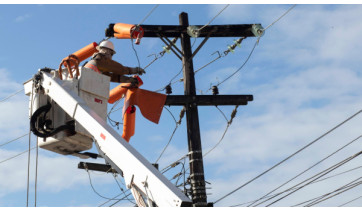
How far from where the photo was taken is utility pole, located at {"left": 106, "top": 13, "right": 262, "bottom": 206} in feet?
42.6

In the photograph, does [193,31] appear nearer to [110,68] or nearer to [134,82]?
[134,82]

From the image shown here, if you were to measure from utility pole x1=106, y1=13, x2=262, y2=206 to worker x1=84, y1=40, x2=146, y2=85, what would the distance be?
1718 millimetres

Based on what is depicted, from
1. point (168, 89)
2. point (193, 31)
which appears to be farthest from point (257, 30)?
point (168, 89)

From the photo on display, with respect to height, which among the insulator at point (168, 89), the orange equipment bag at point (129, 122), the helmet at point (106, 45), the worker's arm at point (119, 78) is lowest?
the orange equipment bag at point (129, 122)

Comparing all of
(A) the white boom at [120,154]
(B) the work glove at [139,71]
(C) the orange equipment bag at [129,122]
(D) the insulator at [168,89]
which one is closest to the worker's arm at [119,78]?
(B) the work glove at [139,71]

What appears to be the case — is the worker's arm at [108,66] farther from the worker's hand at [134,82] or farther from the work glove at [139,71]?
the worker's hand at [134,82]

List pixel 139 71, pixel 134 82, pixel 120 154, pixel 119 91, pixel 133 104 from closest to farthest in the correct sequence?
pixel 120 154 < pixel 139 71 < pixel 134 82 < pixel 133 104 < pixel 119 91

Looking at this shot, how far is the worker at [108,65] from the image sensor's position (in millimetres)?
11492

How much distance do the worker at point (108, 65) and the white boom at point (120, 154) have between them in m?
1.06

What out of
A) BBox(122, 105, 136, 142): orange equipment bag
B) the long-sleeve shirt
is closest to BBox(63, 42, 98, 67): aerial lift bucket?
the long-sleeve shirt

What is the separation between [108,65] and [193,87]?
2803mm

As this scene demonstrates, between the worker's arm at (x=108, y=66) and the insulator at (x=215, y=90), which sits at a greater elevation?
the insulator at (x=215, y=90)

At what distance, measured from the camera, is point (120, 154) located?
8.67 meters
